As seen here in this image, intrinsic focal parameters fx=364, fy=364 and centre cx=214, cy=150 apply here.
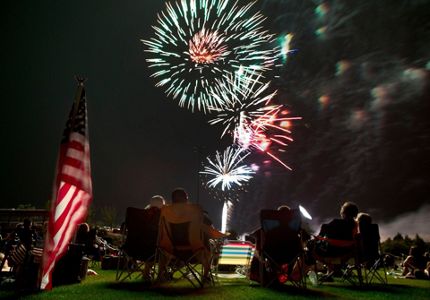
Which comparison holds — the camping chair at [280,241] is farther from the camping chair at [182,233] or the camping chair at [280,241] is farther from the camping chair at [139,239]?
the camping chair at [139,239]

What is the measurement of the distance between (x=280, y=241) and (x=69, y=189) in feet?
8.98

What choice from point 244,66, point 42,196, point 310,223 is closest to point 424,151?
point 310,223

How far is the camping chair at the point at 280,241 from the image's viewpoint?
4.78 meters

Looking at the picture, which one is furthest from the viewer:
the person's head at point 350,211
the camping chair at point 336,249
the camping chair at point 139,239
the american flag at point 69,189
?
the person's head at point 350,211

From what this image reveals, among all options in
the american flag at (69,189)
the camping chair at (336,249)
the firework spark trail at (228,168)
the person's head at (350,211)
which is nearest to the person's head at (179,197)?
the american flag at (69,189)

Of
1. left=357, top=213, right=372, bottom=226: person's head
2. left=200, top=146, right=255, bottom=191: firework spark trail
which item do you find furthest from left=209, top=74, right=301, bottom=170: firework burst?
left=357, top=213, right=372, bottom=226: person's head

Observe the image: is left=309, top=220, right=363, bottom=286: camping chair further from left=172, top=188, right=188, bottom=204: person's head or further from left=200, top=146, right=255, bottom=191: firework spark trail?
left=200, top=146, right=255, bottom=191: firework spark trail

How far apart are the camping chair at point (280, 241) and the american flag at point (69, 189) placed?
231 cm

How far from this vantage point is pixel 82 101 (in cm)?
426

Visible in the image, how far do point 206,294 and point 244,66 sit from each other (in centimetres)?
1085

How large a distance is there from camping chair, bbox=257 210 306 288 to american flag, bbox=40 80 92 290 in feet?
7.57

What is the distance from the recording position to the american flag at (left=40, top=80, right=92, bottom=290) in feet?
11.7

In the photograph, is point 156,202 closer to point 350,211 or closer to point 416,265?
point 350,211

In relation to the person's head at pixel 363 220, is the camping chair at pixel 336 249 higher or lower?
lower
